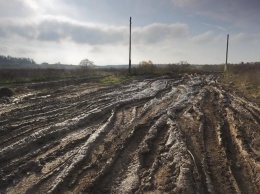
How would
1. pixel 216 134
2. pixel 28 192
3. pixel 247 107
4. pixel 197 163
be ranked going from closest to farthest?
pixel 28 192 → pixel 197 163 → pixel 216 134 → pixel 247 107

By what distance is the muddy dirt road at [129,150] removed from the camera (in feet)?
17.5

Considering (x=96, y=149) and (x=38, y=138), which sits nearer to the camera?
(x=96, y=149)

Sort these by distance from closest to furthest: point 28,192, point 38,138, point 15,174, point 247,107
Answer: point 28,192, point 15,174, point 38,138, point 247,107

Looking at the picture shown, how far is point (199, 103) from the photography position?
13.6 metres

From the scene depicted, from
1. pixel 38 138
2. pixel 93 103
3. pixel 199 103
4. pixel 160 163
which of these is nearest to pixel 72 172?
pixel 160 163

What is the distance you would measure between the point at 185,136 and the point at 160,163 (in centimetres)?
207

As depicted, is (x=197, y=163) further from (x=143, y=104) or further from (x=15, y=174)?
(x=143, y=104)

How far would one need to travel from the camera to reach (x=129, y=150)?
705 centimetres

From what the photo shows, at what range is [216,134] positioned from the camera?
8469mm

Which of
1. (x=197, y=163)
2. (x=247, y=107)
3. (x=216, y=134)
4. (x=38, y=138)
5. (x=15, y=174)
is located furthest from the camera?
(x=247, y=107)

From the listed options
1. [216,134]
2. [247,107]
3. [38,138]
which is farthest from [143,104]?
[38,138]

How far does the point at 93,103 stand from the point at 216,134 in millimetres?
6600

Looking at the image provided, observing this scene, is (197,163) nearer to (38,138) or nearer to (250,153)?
(250,153)

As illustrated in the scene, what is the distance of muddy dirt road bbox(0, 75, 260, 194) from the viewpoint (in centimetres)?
535
